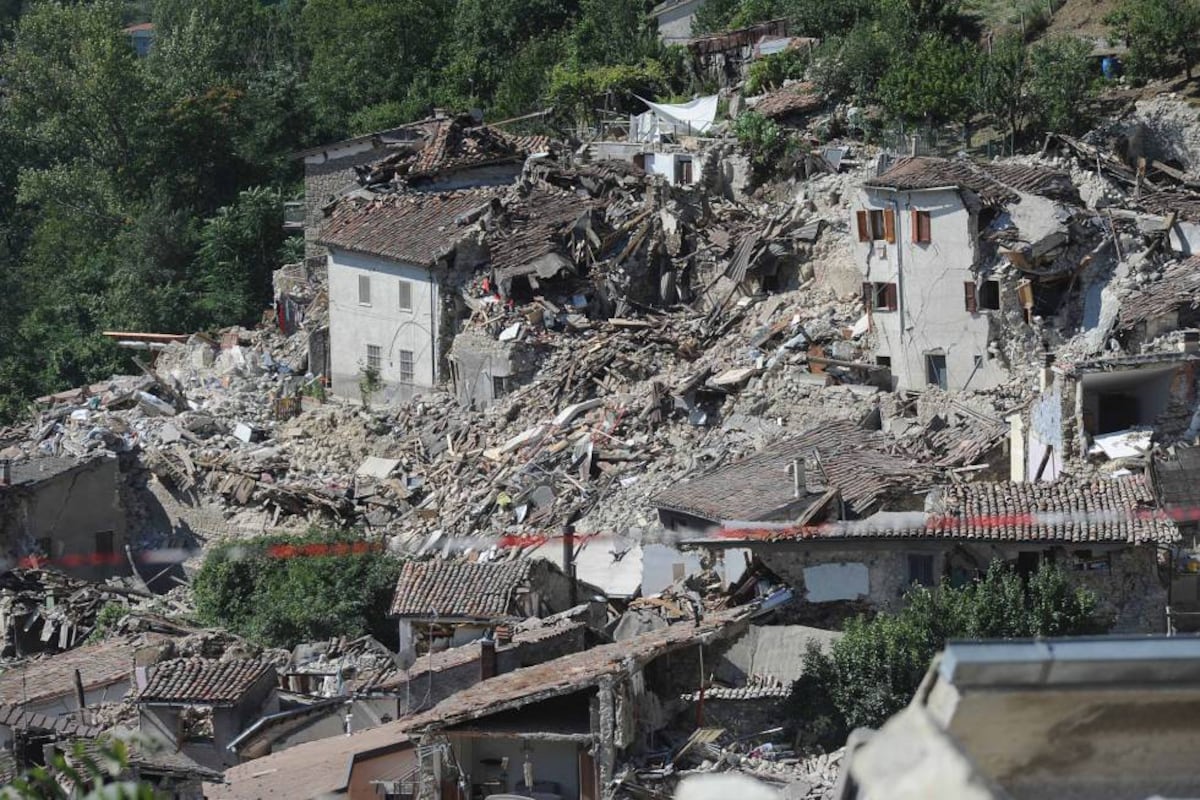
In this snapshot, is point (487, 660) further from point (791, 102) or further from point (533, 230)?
point (791, 102)

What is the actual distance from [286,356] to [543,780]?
2209 centimetres

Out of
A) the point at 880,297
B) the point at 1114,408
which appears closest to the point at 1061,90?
the point at 880,297

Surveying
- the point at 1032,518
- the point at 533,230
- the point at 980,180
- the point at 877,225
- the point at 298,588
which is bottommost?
the point at 298,588

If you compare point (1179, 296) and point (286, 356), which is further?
point (286, 356)

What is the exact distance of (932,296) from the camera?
34156 mm

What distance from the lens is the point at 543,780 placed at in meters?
22.6

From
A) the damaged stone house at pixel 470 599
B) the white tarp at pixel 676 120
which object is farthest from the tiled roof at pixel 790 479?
the white tarp at pixel 676 120

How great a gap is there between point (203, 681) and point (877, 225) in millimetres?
13961

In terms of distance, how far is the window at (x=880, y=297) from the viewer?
34938 mm

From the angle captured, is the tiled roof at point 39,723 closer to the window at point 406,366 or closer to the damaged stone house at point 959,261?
the window at point 406,366

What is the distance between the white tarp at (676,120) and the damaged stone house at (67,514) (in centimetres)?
1536

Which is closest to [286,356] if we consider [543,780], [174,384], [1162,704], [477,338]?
[174,384]

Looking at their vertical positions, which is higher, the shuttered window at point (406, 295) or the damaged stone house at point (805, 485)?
the shuttered window at point (406, 295)

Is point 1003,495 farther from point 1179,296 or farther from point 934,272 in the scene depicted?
point 934,272
